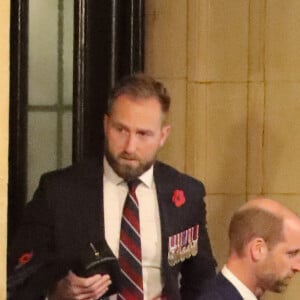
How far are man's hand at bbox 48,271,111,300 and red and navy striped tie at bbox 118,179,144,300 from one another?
0.17 m

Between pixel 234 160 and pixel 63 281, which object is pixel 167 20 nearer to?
pixel 234 160

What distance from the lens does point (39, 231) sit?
7.04 ft

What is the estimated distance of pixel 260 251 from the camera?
197 centimetres

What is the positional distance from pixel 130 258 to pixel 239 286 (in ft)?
1.13

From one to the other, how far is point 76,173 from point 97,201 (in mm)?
85

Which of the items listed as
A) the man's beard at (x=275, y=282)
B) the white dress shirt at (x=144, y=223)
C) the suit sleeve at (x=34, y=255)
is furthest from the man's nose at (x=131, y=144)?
the man's beard at (x=275, y=282)

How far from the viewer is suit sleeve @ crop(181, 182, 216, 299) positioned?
2.33 metres

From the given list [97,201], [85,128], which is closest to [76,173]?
[97,201]

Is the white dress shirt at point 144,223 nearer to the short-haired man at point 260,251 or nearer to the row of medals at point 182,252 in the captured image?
the row of medals at point 182,252

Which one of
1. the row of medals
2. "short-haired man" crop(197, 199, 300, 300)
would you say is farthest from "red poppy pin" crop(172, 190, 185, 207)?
"short-haired man" crop(197, 199, 300, 300)

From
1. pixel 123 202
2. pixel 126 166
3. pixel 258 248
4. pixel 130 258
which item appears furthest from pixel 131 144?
pixel 258 248

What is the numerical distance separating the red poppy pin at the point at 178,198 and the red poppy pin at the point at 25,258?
14.8 inches

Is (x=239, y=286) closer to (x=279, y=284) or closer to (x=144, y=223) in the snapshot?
(x=279, y=284)

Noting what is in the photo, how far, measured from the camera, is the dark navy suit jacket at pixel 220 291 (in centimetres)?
187
